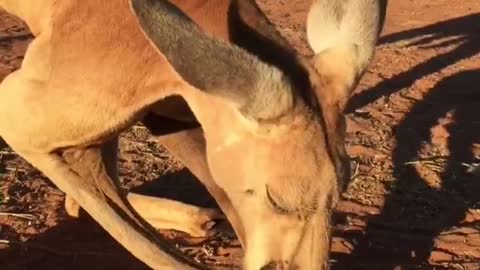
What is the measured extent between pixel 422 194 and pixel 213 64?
9.73 feet

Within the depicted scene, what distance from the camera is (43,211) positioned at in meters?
5.48

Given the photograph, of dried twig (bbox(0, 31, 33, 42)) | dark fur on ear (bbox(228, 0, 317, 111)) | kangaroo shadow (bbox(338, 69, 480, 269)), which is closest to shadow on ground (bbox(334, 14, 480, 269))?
kangaroo shadow (bbox(338, 69, 480, 269))

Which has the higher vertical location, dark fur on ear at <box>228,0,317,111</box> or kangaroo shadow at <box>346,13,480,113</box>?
kangaroo shadow at <box>346,13,480,113</box>

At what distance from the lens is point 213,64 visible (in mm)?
3348

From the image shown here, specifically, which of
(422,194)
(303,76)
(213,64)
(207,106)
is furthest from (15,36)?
(213,64)

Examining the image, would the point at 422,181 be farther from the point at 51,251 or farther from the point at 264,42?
the point at 264,42

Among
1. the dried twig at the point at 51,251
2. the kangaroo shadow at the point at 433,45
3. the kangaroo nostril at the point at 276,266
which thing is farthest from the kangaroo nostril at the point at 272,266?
the kangaroo shadow at the point at 433,45

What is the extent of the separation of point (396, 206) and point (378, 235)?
44 cm

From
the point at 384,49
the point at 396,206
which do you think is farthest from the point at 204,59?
the point at 384,49

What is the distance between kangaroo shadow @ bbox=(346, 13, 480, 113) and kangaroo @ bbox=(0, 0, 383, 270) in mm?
3096

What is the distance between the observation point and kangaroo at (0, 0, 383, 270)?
3.49m

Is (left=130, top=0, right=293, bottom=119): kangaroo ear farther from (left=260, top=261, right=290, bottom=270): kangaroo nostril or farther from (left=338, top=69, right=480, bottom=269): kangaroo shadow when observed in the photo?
(left=338, top=69, right=480, bottom=269): kangaroo shadow

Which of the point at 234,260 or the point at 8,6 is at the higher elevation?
the point at 8,6

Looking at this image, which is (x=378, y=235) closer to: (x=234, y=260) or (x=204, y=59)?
(x=234, y=260)
